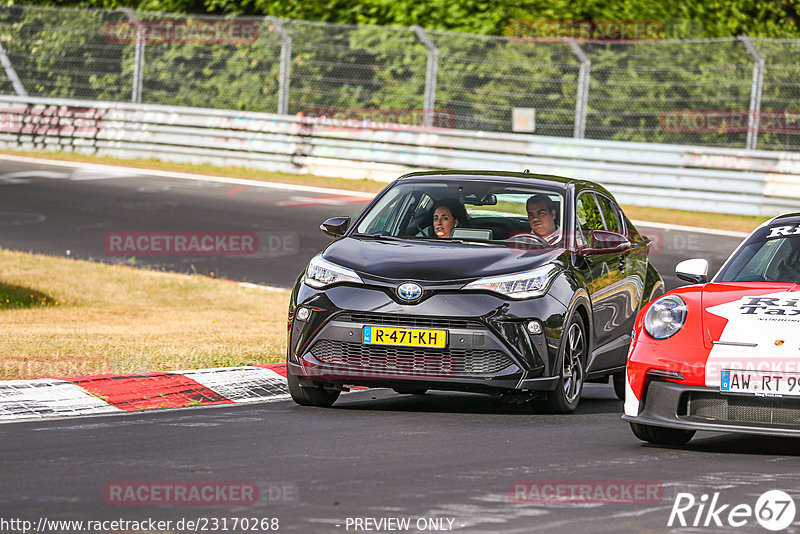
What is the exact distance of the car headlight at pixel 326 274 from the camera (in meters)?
8.88

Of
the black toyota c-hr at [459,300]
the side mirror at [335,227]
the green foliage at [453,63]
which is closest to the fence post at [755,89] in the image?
the green foliage at [453,63]

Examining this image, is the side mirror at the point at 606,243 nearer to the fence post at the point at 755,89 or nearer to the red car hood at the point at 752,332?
the red car hood at the point at 752,332

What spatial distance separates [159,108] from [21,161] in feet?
8.78

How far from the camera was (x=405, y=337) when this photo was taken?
8.62 meters

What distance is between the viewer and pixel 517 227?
9.91m

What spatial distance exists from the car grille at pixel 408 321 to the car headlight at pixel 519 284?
0.24 meters

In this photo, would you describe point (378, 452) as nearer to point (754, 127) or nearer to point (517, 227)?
point (517, 227)

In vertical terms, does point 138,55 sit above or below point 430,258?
above

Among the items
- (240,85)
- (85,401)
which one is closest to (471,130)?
(240,85)

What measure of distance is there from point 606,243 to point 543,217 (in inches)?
19.3

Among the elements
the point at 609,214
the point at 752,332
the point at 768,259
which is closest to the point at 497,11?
the point at 609,214

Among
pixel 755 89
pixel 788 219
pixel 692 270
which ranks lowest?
pixel 692 270

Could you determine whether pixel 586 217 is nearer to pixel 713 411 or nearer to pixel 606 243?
pixel 606 243

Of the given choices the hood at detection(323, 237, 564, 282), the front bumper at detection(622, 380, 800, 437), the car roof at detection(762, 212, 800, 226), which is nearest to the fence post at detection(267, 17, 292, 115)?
the hood at detection(323, 237, 564, 282)
